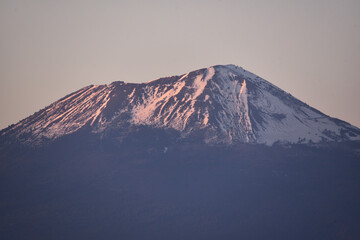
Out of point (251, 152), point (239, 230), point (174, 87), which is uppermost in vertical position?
point (174, 87)

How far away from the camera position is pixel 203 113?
17250 cm

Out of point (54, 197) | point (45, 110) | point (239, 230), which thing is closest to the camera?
point (239, 230)

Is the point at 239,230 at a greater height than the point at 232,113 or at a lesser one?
lesser

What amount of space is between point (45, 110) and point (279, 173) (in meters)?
52.4

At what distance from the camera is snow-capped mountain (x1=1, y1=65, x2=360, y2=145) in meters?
171

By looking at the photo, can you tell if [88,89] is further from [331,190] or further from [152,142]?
[331,190]

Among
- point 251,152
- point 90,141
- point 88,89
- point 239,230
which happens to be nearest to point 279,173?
point 251,152

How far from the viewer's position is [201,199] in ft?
525

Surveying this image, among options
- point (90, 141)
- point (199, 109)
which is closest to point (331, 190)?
point (199, 109)

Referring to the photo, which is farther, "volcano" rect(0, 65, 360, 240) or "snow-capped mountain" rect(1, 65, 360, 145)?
"snow-capped mountain" rect(1, 65, 360, 145)

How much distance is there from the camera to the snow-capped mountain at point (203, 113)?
171 meters

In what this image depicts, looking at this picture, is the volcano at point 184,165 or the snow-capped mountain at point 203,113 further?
the snow-capped mountain at point 203,113

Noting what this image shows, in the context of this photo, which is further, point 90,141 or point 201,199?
point 90,141

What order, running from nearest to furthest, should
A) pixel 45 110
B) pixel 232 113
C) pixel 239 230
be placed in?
pixel 239 230
pixel 232 113
pixel 45 110
